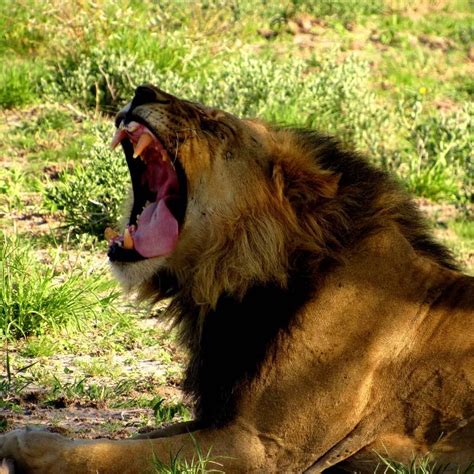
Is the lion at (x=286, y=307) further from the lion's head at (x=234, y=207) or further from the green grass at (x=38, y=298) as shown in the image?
the green grass at (x=38, y=298)

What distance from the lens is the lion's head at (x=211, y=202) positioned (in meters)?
3.94

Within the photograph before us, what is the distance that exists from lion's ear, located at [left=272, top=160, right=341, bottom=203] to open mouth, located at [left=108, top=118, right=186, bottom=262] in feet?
1.06

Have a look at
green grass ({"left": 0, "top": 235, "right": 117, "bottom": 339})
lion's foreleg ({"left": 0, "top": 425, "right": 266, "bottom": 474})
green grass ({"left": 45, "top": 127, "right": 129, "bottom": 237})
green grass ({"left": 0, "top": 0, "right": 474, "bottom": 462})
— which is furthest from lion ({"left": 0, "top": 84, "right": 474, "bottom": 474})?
green grass ({"left": 45, "top": 127, "right": 129, "bottom": 237})

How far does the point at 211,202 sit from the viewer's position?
3.98 m

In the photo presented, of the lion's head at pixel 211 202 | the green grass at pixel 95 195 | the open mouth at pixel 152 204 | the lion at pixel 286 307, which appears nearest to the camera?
the lion at pixel 286 307

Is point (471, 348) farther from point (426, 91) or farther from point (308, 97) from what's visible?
point (426, 91)

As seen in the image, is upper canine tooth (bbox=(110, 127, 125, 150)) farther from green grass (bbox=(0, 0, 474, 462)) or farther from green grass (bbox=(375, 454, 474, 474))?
green grass (bbox=(375, 454, 474, 474))

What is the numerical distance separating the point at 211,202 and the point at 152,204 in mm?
292

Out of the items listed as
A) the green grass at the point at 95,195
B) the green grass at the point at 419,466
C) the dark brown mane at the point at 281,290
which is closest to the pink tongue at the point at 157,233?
the dark brown mane at the point at 281,290

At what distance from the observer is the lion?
379 cm

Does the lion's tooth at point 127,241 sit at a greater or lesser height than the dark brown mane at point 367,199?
lesser

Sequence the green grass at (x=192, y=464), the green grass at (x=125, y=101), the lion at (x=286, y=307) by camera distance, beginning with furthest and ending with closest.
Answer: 1. the green grass at (x=125, y=101)
2. the lion at (x=286, y=307)
3. the green grass at (x=192, y=464)

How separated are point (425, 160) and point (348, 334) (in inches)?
215

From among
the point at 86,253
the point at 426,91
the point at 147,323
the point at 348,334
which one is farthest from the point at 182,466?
the point at 426,91
